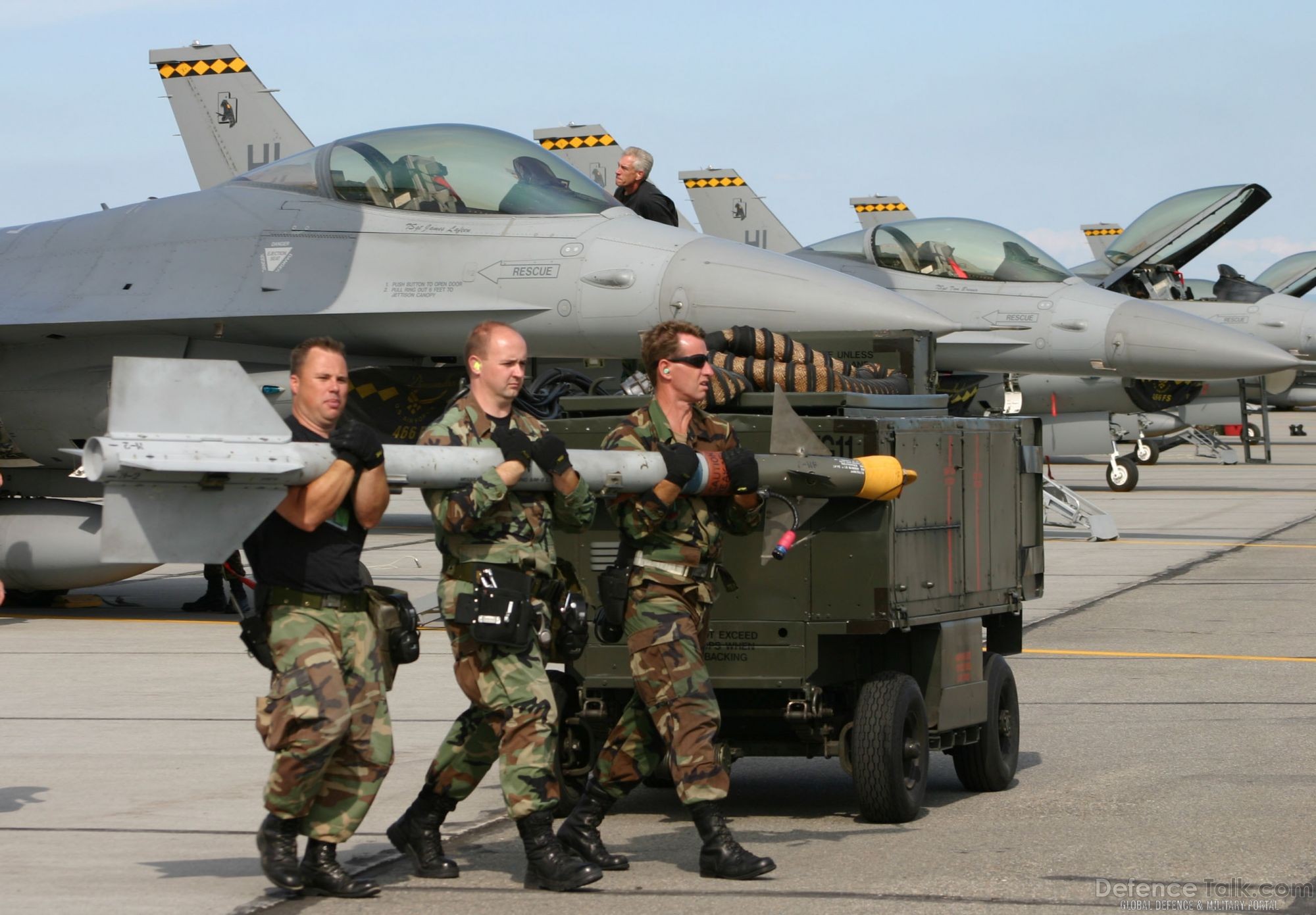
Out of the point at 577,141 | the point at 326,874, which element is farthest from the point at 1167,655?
the point at 577,141

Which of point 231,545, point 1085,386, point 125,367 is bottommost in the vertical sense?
point 231,545

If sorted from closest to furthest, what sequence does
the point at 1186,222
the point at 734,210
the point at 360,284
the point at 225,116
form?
the point at 360,284 → the point at 225,116 → the point at 1186,222 → the point at 734,210

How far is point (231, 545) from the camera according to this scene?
4.60 m

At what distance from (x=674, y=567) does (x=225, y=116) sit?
16.6 meters

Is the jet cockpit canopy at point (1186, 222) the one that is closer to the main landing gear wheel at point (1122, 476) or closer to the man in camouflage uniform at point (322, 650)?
the main landing gear wheel at point (1122, 476)

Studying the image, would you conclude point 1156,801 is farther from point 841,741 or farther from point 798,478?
point 798,478

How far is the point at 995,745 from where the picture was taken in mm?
6848

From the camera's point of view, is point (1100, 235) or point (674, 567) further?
point (1100, 235)

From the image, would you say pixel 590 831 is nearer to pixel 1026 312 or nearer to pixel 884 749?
pixel 884 749

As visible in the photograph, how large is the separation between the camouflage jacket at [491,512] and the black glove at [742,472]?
522mm

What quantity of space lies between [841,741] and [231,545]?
8.44ft

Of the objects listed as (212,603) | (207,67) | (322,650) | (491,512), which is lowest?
(212,603)

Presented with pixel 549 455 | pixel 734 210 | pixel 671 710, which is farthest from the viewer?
pixel 734 210

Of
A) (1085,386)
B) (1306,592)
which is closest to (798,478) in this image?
(1306,592)
